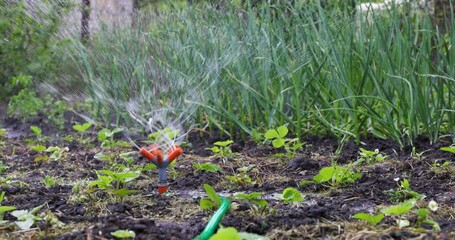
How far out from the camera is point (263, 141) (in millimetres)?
3752

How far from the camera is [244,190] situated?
270cm

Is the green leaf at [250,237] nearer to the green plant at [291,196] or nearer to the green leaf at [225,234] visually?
the green leaf at [225,234]

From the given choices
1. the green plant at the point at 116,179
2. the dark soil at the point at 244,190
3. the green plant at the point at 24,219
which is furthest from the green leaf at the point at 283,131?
the green plant at the point at 24,219

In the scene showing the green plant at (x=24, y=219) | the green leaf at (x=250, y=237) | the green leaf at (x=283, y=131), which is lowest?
the green leaf at (x=283, y=131)

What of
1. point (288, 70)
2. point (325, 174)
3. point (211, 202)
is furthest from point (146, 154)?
point (288, 70)

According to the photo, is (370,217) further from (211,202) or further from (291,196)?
(211,202)

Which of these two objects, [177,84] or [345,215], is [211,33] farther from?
[345,215]

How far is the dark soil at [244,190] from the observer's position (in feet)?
6.12

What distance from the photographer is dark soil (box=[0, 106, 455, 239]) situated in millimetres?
1864

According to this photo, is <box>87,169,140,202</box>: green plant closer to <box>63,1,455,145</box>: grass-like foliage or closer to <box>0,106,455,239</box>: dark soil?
<box>0,106,455,239</box>: dark soil

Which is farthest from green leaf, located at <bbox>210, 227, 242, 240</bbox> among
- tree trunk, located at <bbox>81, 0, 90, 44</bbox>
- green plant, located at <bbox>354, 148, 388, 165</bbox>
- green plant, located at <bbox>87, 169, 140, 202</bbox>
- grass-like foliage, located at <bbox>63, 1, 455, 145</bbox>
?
tree trunk, located at <bbox>81, 0, 90, 44</bbox>

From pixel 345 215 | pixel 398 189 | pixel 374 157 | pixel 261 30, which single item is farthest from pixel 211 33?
pixel 345 215

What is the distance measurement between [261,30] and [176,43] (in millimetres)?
681

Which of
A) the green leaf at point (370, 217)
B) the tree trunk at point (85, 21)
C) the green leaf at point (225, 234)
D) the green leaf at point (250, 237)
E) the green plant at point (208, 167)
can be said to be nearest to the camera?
the green leaf at point (225, 234)
